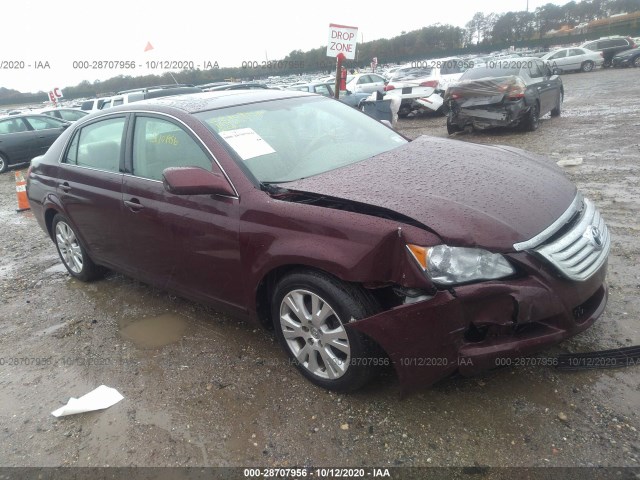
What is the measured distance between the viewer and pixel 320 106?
3854 millimetres

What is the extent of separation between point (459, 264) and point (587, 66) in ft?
105

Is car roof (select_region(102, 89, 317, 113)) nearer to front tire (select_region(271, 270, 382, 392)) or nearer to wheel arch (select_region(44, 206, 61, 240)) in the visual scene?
wheel arch (select_region(44, 206, 61, 240))

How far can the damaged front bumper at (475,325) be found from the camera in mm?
2219

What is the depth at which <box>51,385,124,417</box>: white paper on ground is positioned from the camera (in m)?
2.91

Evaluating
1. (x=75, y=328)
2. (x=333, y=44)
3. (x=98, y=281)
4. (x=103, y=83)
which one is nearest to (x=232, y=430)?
(x=75, y=328)

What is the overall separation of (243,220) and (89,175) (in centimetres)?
191

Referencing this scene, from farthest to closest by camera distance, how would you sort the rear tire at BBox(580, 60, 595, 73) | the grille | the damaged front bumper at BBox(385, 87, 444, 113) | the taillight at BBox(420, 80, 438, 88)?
1. the rear tire at BBox(580, 60, 595, 73)
2. the taillight at BBox(420, 80, 438, 88)
3. the damaged front bumper at BBox(385, 87, 444, 113)
4. the grille

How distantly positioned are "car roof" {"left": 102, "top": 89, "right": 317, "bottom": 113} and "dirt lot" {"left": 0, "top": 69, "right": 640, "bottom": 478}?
5.30 ft

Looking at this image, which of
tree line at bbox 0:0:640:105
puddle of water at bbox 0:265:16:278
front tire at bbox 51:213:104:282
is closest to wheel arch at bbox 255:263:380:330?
front tire at bbox 51:213:104:282

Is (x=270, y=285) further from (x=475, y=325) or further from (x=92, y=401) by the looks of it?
(x=92, y=401)

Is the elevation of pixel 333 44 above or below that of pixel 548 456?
above

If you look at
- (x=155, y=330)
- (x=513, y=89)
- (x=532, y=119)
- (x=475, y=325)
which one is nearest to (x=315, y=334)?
(x=475, y=325)

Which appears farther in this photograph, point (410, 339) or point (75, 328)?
point (75, 328)

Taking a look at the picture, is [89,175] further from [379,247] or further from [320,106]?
[379,247]
